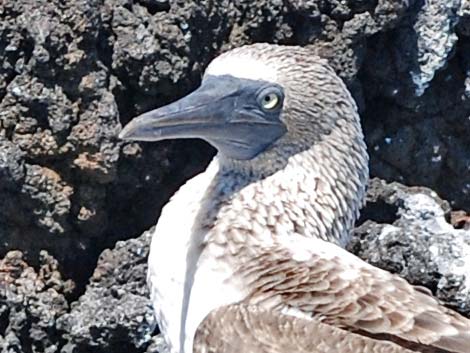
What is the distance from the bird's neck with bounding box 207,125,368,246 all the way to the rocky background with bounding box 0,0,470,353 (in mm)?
975

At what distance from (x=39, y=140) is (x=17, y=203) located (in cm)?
28

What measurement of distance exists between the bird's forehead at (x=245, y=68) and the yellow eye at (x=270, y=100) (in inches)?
2.0

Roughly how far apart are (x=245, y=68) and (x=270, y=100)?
146mm

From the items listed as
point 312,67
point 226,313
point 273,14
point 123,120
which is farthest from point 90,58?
point 226,313

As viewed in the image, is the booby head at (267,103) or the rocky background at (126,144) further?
the rocky background at (126,144)

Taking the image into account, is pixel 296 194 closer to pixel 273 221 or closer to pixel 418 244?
pixel 273 221

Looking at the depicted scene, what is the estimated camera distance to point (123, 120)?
6.64 metres

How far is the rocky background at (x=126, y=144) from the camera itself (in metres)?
6.38

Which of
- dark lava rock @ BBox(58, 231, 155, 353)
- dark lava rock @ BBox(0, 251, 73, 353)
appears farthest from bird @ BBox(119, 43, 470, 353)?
dark lava rock @ BBox(0, 251, 73, 353)

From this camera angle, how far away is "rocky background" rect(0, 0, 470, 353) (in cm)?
638

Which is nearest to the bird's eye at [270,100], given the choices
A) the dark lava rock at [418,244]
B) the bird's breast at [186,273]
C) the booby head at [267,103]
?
the booby head at [267,103]

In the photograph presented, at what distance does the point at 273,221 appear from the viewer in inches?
208

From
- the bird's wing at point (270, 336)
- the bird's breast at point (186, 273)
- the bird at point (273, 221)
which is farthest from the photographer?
the bird's breast at point (186, 273)

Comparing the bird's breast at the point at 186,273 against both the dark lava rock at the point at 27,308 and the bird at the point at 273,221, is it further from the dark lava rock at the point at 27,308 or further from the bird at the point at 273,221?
the dark lava rock at the point at 27,308
